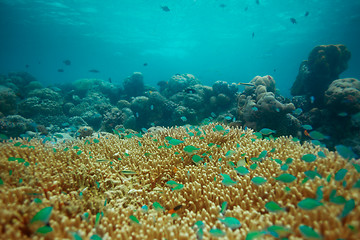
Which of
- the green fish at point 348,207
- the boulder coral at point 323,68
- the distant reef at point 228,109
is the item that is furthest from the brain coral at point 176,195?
the boulder coral at point 323,68

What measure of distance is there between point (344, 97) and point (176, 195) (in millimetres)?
10680

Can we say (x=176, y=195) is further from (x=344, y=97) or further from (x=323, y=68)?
(x=323, y=68)

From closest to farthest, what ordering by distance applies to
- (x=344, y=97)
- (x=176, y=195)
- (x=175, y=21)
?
1. (x=176, y=195)
2. (x=344, y=97)
3. (x=175, y=21)

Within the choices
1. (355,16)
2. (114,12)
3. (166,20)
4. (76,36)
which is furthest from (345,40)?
(76,36)

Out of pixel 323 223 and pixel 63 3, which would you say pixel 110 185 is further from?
pixel 63 3

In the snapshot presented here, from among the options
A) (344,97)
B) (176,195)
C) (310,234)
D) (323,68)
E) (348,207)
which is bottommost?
(176,195)

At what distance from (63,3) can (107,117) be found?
90.6ft

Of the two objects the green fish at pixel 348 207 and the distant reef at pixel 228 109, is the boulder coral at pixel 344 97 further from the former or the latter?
the green fish at pixel 348 207

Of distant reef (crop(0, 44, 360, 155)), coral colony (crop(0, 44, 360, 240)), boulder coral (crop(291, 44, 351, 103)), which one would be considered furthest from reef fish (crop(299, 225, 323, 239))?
boulder coral (crop(291, 44, 351, 103))

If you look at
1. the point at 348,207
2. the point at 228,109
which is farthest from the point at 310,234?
the point at 228,109

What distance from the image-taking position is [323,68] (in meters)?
12.8

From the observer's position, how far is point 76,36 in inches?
1903

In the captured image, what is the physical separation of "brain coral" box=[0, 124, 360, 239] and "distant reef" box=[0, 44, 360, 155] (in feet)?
17.9

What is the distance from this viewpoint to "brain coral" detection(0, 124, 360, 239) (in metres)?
1.97
